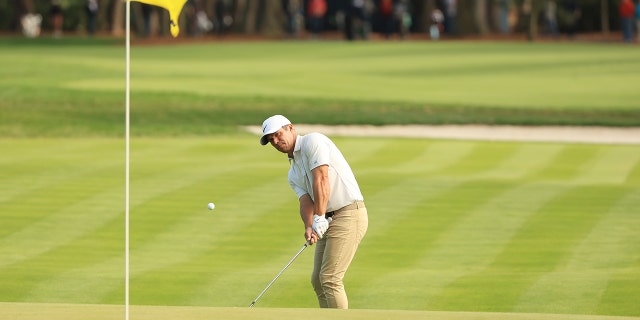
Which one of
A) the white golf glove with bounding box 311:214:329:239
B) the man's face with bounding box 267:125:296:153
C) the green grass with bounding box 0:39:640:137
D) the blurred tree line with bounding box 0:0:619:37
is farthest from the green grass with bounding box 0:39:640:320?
the blurred tree line with bounding box 0:0:619:37

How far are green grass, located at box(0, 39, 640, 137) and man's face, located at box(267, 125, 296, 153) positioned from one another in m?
18.9

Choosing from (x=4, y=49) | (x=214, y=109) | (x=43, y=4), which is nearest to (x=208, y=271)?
(x=214, y=109)

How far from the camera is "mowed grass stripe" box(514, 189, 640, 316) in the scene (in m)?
13.9

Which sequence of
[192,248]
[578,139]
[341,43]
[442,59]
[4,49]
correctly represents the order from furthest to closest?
[341,43], [4,49], [442,59], [578,139], [192,248]

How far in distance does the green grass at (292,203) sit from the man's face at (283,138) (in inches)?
52.2

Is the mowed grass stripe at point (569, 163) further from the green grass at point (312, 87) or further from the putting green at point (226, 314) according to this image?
the putting green at point (226, 314)

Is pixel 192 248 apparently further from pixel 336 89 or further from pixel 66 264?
pixel 336 89

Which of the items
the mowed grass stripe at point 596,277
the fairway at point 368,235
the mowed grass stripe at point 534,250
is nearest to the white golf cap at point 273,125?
the fairway at point 368,235

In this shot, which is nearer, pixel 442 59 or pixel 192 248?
pixel 192 248

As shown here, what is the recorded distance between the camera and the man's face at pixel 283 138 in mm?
12008

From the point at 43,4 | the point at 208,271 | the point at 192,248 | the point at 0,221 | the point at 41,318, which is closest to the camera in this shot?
the point at 41,318

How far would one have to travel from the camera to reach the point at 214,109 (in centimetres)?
3572

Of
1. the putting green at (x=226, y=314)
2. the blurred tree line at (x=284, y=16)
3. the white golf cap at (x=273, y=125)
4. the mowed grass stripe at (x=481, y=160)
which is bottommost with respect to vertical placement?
the blurred tree line at (x=284, y=16)

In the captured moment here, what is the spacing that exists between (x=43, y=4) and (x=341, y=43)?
2450 centimetres
